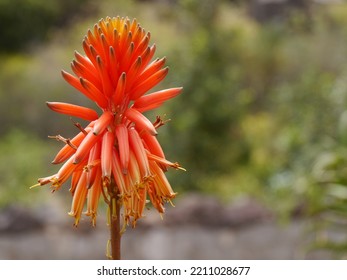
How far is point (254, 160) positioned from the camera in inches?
339

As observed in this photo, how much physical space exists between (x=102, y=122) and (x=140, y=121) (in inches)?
3.2

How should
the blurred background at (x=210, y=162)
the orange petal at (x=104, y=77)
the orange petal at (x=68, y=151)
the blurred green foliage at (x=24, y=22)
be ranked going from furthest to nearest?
the blurred green foliage at (x=24, y=22), the blurred background at (x=210, y=162), the orange petal at (x=68, y=151), the orange petal at (x=104, y=77)

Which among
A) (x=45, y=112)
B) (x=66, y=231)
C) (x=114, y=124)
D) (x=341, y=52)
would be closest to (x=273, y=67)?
(x=341, y=52)

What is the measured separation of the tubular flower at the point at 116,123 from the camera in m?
1.29

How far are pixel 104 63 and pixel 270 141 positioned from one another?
8332 millimetres

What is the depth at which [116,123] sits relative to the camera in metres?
1.37

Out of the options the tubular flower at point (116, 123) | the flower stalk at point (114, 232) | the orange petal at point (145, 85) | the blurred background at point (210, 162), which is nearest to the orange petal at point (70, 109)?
the tubular flower at point (116, 123)

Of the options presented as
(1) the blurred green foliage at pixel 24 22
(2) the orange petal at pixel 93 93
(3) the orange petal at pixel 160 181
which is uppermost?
(1) the blurred green foliage at pixel 24 22

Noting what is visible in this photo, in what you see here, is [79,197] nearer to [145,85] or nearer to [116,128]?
[116,128]

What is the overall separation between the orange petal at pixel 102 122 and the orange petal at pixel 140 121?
4 cm

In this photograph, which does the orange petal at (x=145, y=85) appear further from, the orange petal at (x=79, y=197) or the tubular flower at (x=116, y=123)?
the orange petal at (x=79, y=197)

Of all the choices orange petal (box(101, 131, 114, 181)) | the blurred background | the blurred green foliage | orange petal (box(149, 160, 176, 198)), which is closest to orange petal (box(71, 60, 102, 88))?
orange petal (box(101, 131, 114, 181))

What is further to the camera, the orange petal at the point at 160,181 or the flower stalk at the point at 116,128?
the orange petal at the point at 160,181

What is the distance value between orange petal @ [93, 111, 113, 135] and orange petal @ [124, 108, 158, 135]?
39 mm
